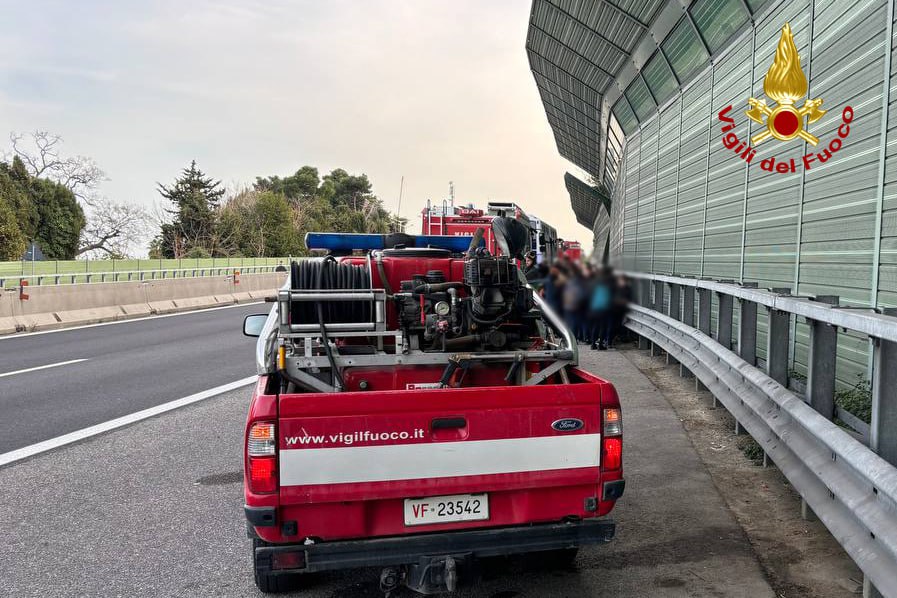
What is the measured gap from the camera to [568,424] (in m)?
3.91

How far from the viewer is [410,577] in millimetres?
3740

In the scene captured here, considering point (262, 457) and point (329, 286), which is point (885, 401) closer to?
point (262, 457)

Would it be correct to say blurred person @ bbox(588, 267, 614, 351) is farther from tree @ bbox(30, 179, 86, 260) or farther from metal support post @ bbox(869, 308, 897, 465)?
tree @ bbox(30, 179, 86, 260)

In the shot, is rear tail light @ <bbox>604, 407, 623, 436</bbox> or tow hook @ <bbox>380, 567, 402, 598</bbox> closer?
tow hook @ <bbox>380, 567, 402, 598</bbox>

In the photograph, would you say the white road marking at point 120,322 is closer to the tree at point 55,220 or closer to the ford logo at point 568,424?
the ford logo at point 568,424

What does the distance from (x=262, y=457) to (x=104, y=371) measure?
30.1 ft

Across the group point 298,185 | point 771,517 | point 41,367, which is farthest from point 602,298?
point 298,185

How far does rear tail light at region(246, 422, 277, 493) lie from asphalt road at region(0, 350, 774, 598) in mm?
980

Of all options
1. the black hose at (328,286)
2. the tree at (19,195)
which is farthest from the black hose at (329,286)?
the tree at (19,195)

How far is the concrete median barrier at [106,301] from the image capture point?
1784cm

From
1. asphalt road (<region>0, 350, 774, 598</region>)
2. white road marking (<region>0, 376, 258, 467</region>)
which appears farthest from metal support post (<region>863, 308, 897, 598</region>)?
white road marking (<region>0, 376, 258, 467</region>)

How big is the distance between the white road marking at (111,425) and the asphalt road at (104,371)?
0.52 feet

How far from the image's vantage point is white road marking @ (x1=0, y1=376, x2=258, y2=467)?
6.94 metres

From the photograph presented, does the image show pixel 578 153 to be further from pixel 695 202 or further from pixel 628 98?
pixel 695 202
